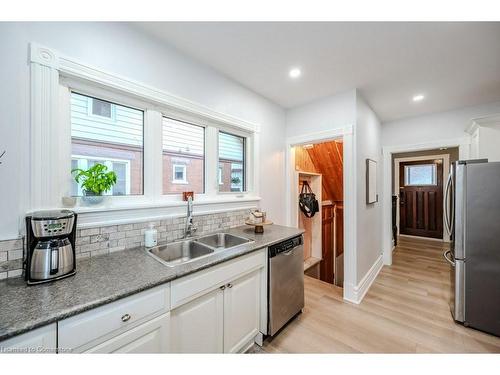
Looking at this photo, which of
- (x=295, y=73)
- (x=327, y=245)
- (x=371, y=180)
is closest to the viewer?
(x=295, y=73)

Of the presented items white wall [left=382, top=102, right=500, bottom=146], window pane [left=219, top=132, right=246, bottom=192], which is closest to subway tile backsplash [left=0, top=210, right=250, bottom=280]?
window pane [left=219, top=132, right=246, bottom=192]

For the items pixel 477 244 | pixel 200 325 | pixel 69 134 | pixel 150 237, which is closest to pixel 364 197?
pixel 477 244

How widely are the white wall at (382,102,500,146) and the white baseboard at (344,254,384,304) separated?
205cm

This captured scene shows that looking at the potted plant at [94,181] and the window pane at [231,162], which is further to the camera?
the window pane at [231,162]

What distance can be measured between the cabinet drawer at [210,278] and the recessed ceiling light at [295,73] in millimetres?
1777

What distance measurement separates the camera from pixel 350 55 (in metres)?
1.82

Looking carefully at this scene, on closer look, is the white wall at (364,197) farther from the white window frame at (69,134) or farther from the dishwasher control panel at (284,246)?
the white window frame at (69,134)

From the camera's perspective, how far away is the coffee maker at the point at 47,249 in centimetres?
98

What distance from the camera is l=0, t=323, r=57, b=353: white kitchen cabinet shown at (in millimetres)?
690

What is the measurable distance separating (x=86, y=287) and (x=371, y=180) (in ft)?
10.4

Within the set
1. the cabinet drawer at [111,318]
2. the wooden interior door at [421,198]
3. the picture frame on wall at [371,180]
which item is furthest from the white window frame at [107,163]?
the wooden interior door at [421,198]

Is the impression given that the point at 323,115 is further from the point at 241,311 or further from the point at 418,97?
the point at 241,311

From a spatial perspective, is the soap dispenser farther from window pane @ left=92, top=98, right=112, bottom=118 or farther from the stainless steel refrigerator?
the stainless steel refrigerator
